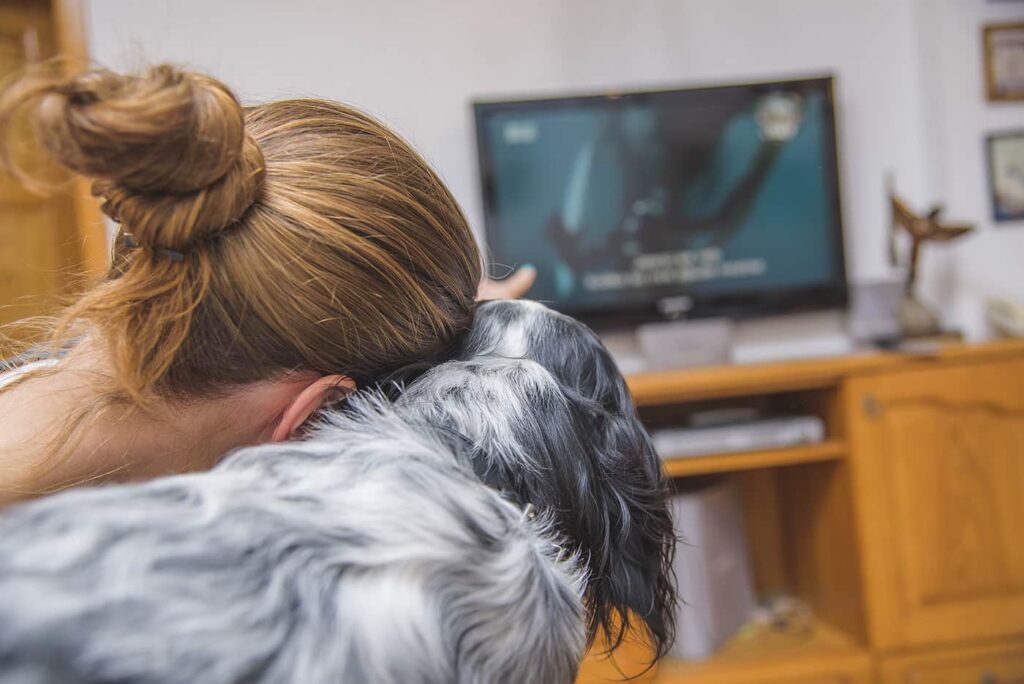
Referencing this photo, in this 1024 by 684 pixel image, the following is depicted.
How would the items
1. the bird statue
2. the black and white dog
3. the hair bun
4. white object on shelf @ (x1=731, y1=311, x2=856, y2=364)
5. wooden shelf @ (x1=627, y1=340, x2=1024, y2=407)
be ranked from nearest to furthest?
1. the black and white dog
2. the hair bun
3. wooden shelf @ (x1=627, y1=340, x2=1024, y2=407)
4. the bird statue
5. white object on shelf @ (x1=731, y1=311, x2=856, y2=364)

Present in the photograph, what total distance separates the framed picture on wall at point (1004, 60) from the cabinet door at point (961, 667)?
65.3 inches

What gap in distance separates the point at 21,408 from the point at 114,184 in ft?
1.00

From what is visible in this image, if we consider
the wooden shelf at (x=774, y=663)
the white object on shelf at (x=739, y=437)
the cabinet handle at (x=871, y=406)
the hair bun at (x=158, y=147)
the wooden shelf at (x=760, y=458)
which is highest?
the hair bun at (x=158, y=147)

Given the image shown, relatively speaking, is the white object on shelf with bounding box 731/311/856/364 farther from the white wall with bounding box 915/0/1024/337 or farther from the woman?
the woman

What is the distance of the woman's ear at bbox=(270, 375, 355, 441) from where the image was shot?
2.34ft

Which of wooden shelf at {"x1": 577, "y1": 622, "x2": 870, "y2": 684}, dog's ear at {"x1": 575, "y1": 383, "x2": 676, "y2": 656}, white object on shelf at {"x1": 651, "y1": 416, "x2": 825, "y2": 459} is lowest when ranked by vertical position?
wooden shelf at {"x1": 577, "y1": 622, "x2": 870, "y2": 684}

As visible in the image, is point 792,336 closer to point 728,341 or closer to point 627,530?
point 728,341

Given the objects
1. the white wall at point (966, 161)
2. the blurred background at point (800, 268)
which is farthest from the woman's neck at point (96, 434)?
the white wall at point (966, 161)

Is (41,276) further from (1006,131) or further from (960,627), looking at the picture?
(1006,131)

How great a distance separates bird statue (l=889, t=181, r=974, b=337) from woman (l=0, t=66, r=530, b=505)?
6.50ft

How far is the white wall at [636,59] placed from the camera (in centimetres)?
246

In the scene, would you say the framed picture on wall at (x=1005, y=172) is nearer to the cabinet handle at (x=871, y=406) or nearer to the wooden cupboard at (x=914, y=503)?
the wooden cupboard at (x=914, y=503)

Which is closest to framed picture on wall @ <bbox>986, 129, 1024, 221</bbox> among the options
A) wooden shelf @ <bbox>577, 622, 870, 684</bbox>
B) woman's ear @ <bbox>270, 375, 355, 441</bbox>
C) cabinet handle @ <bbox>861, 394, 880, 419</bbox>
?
cabinet handle @ <bbox>861, 394, 880, 419</bbox>

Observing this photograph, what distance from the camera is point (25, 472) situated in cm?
77
